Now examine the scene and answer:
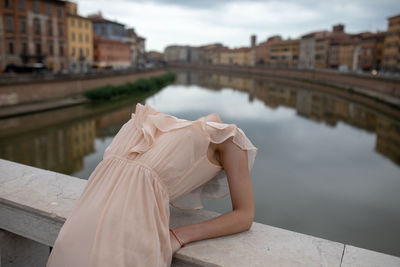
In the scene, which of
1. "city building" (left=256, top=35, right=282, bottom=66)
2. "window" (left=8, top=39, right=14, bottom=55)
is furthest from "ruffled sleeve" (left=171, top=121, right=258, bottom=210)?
"city building" (left=256, top=35, right=282, bottom=66)

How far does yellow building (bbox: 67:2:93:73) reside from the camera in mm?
21844

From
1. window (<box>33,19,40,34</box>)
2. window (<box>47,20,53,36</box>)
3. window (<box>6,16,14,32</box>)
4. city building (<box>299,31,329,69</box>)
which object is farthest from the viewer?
city building (<box>299,31,329,69</box>)

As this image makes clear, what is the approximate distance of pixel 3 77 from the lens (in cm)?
1262

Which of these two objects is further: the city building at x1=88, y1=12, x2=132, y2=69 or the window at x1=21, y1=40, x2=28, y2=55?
the city building at x1=88, y1=12, x2=132, y2=69

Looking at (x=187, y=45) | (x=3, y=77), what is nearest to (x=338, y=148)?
(x=3, y=77)

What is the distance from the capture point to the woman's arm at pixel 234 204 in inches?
34.3

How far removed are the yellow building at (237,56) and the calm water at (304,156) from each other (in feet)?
122

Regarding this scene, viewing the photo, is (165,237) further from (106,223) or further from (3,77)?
(3,77)

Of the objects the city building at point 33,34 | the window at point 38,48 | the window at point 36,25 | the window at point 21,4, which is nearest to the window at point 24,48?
the city building at point 33,34

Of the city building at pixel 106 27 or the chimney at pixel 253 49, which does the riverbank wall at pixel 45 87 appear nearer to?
the city building at pixel 106 27

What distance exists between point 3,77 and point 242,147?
13.9 metres

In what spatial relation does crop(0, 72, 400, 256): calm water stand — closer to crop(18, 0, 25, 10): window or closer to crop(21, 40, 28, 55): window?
crop(21, 40, 28, 55): window

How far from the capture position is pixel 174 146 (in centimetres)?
80

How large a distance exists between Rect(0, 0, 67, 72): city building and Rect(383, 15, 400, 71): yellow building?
23.2 meters
